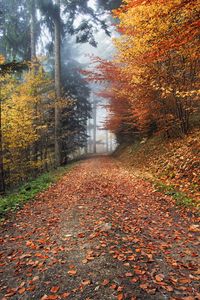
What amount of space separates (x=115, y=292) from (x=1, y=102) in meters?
12.4

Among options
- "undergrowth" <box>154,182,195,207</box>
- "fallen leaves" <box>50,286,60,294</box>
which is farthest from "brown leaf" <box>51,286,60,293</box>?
"undergrowth" <box>154,182,195,207</box>

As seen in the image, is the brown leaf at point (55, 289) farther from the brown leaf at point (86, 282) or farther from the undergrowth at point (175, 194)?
the undergrowth at point (175, 194)

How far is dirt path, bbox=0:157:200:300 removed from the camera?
333 cm

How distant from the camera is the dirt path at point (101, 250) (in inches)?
131

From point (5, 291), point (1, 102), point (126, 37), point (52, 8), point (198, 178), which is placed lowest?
point (5, 291)

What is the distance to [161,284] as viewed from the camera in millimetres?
3342

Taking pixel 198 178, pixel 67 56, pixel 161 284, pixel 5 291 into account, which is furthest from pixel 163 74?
pixel 67 56

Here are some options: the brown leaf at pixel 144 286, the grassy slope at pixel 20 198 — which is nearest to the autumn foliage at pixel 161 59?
the brown leaf at pixel 144 286

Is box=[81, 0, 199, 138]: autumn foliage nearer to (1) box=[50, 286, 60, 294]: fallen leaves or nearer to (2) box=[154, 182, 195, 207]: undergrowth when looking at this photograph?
(2) box=[154, 182, 195, 207]: undergrowth

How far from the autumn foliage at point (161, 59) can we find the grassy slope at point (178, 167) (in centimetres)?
105

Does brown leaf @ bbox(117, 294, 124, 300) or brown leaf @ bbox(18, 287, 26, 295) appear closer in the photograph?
brown leaf @ bbox(117, 294, 124, 300)

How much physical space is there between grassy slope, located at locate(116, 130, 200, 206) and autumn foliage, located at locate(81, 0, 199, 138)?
1054mm

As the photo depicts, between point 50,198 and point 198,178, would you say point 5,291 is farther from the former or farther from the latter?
point 198,178

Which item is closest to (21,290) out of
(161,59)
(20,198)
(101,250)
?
(101,250)
